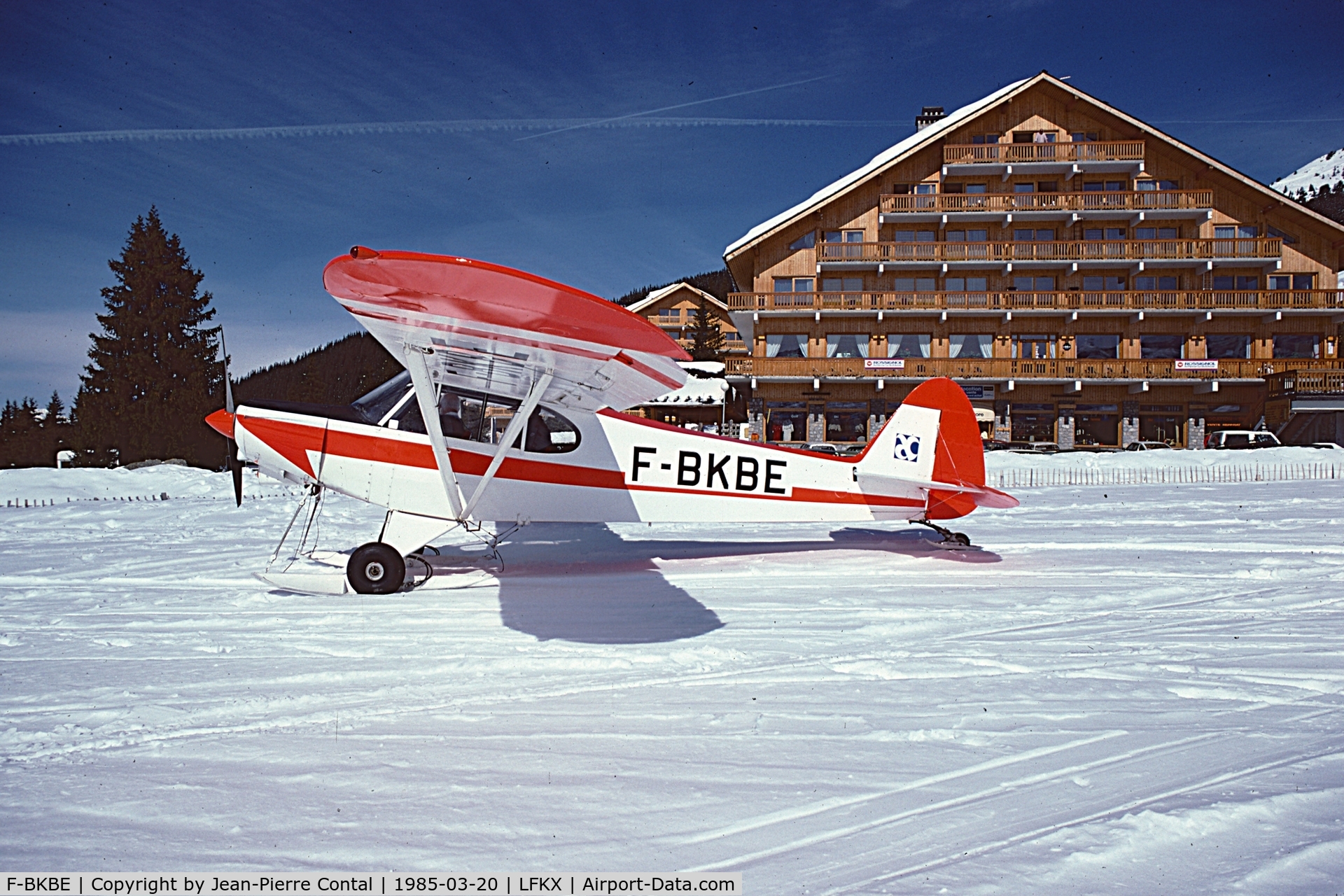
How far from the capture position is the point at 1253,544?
25.3ft

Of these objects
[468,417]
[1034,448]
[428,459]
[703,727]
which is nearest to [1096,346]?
[1034,448]

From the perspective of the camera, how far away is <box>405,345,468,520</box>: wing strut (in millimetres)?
4926

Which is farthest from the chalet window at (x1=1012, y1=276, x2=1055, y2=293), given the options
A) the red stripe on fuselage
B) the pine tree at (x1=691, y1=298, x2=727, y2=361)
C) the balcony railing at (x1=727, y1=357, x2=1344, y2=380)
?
Answer: the red stripe on fuselage

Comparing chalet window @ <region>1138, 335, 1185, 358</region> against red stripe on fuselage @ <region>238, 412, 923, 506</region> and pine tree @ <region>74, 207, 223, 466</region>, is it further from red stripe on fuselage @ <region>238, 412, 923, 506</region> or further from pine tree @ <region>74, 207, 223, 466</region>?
pine tree @ <region>74, 207, 223, 466</region>

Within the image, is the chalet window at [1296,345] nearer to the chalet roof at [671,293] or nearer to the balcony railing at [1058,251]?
the balcony railing at [1058,251]

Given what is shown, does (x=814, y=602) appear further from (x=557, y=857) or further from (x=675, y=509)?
(x=557, y=857)

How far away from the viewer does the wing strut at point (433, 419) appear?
493 centimetres

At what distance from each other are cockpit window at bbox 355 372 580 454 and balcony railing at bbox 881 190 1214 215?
2800 cm

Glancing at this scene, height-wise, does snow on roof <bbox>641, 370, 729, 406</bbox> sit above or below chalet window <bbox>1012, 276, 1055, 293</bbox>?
below

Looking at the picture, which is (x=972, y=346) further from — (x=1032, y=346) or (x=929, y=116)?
(x=929, y=116)

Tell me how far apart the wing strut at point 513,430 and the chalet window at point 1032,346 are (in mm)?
29704

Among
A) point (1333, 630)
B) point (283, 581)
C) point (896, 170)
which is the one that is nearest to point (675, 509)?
point (283, 581)

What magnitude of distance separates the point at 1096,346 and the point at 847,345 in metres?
10.7

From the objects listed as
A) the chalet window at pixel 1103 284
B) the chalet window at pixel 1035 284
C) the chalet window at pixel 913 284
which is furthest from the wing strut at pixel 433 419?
the chalet window at pixel 1103 284
